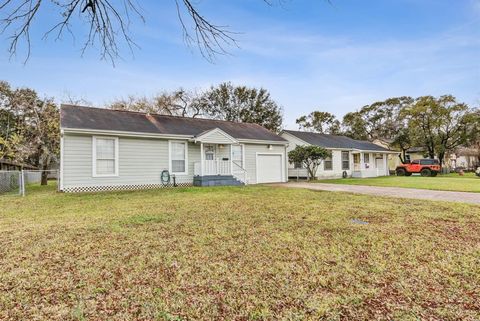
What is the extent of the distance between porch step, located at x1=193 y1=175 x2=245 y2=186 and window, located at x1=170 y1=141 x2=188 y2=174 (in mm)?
836

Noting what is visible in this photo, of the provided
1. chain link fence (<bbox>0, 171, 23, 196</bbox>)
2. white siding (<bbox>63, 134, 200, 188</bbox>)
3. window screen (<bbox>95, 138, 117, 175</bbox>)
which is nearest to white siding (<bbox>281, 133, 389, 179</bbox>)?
white siding (<bbox>63, 134, 200, 188</bbox>)

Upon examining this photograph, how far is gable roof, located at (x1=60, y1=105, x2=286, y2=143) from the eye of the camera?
12.0 metres

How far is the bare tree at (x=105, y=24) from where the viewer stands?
136 inches

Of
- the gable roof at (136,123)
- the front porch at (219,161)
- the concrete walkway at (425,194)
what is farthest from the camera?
the front porch at (219,161)

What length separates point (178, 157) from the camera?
1403cm

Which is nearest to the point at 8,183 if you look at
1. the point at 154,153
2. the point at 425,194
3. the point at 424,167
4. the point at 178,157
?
the point at 154,153

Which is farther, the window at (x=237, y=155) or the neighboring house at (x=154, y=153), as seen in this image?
the window at (x=237, y=155)

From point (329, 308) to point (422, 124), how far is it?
34.1 m

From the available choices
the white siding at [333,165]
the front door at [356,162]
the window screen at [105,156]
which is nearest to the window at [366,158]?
the white siding at [333,165]

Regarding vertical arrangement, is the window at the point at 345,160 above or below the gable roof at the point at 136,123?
below

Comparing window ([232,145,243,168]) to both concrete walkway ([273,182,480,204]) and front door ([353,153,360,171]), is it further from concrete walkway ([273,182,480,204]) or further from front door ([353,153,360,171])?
front door ([353,153,360,171])

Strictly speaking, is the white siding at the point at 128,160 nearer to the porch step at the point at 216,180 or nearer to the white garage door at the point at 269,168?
the porch step at the point at 216,180

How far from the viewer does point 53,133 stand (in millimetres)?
18750

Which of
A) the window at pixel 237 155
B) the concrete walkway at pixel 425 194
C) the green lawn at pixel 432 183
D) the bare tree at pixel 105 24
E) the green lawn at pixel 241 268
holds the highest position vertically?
the bare tree at pixel 105 24
